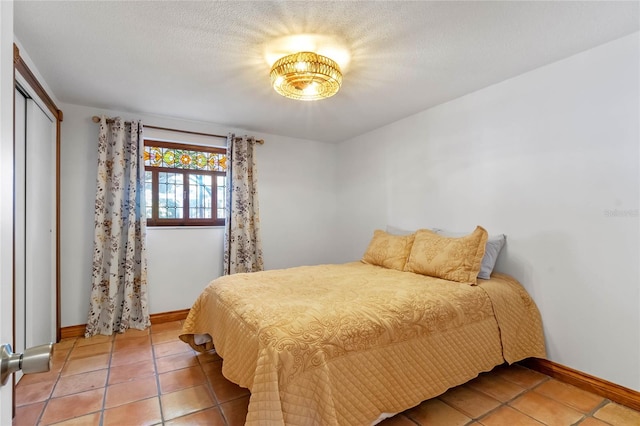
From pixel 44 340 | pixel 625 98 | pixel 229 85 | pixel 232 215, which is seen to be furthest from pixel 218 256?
pixel 625 98

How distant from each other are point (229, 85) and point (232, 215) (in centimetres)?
154

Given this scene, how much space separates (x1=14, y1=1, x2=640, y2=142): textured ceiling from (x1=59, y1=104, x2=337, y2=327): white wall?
0.56 m

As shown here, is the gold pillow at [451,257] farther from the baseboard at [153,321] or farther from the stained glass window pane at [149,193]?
the stained glass window pane at [149,193]

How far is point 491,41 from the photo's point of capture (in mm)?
1950

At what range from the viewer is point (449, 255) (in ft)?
7.87

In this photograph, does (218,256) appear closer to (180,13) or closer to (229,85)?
(229,85)

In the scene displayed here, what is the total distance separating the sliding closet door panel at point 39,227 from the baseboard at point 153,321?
0.18 metres

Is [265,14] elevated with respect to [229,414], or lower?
elevated

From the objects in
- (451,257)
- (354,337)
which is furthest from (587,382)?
(354,337)

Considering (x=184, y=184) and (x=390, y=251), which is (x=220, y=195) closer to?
(x=184, y=184)

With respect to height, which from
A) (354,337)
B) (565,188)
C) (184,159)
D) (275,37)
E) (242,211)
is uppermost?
(275,37)

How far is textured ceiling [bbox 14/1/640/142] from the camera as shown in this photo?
5.41 feet

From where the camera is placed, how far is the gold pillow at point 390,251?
113 inches

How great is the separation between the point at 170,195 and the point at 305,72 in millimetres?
2340
